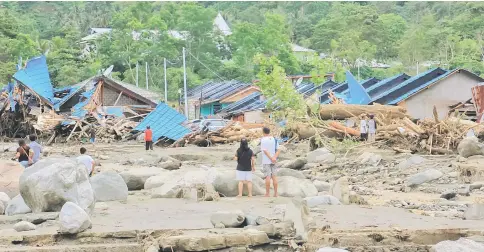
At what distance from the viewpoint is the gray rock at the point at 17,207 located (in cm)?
1184

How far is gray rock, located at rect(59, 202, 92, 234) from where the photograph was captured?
31.6ft

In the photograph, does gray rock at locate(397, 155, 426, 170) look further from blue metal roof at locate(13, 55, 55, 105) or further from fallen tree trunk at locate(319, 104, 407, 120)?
blue metal roof at locate(13, 55, 55, 105)

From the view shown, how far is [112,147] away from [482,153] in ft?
59.7

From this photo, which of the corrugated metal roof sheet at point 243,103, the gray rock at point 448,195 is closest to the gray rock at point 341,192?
the gray rock at point 448,195

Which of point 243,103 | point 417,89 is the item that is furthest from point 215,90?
point 417,89

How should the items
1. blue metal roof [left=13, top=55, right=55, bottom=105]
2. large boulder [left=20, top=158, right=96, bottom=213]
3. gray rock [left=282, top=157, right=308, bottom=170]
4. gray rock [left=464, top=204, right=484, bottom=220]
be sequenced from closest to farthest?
1. large boulder [left=20, top=158, right=96, bottom=213]
2. gray rock [left=464, top=204, right=484, bottom=220]
3. gray rock [left=282, top=157, right=308, bottom=170]
4. blue metal roof [left=13, top=55, right=55, bottom=105]

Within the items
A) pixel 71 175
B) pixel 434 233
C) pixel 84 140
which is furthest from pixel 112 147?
pixel 434 233

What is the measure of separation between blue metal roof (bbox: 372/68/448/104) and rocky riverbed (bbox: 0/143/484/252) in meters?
18.0

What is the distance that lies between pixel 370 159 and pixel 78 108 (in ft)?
76.0

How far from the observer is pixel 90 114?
134 feet

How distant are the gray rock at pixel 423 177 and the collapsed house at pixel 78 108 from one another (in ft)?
64.2

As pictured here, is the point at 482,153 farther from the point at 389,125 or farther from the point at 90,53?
the point at 90,53

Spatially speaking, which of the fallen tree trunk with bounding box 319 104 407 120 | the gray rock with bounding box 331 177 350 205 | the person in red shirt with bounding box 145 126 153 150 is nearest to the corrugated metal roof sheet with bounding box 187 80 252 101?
the person in red shirt with bounding box 145 126 153 150

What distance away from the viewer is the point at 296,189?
49.9ft
